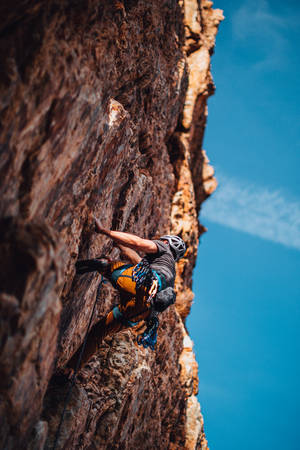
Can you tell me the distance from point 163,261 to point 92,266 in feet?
3.83

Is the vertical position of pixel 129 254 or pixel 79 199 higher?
pixel 129 254

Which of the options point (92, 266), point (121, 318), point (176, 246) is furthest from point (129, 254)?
point (92, 266)

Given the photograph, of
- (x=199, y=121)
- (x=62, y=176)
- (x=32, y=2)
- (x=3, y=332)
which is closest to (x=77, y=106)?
(x=62, y=176)

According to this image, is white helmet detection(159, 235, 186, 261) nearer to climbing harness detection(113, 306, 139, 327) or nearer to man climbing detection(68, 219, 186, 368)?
man climbing detection(68, 219, 186, 368)

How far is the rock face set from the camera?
301 centimetres

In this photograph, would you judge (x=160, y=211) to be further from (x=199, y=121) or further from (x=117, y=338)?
(x=199, y=121)

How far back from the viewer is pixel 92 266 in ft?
16.0

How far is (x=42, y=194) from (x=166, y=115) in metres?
6.60

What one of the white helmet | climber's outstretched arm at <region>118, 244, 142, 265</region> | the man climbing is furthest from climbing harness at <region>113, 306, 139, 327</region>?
climber's outstretched arm at <region>118, 244, 142, 265</region>

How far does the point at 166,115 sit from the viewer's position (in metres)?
9.32

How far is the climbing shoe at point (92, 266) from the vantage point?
482 centimetres

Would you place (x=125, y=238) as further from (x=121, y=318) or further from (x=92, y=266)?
(x=121, y=318)

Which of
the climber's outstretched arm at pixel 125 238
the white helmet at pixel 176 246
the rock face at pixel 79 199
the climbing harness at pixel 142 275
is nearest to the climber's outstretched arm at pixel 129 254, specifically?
the rock face at pixel 79 199

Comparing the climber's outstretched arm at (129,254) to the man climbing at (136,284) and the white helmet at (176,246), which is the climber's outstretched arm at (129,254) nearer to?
the white helmet at (176,246)
